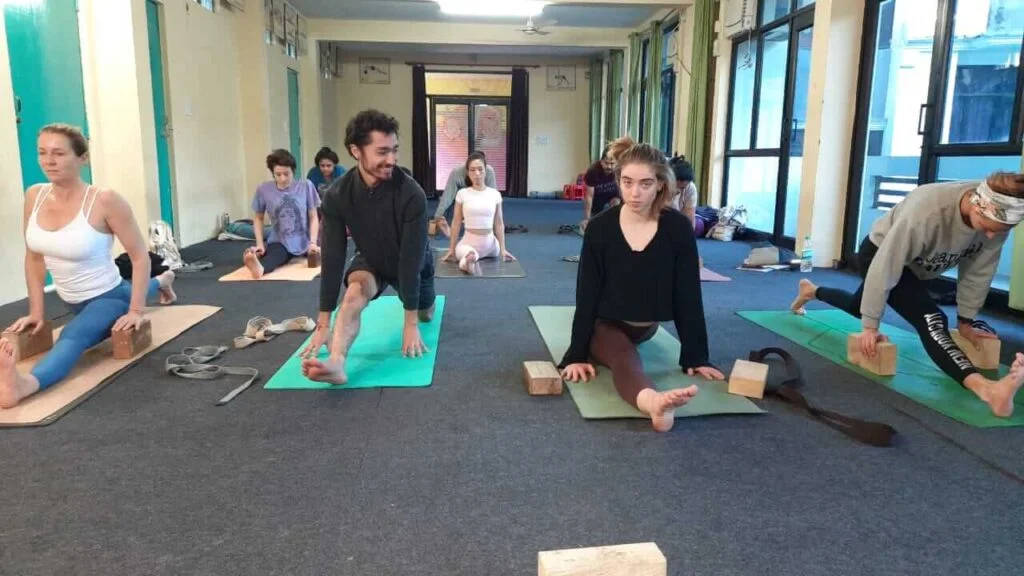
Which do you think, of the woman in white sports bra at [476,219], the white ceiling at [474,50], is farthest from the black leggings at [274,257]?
the white ceiling at [474,50]

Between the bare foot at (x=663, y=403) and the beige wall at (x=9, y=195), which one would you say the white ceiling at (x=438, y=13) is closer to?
the beige wall at (x=9, y=195)

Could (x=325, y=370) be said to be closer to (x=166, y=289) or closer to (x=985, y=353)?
(x=166, y=289)

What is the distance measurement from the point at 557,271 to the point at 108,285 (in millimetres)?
3045

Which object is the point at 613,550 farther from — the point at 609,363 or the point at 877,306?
the point at 877,306

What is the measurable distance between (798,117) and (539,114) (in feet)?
27.7

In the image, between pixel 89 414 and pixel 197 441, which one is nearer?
pixel 197 441

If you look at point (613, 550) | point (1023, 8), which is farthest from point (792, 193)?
point (613, 550)

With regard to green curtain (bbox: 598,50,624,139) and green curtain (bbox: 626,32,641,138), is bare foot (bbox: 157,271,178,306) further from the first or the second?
green curtain (bbox: 598,50,624,139)

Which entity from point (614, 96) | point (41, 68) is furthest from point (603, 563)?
point (614, 96)

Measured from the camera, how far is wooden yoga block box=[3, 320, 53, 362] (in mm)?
2695

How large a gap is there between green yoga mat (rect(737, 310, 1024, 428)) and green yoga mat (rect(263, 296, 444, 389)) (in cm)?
167

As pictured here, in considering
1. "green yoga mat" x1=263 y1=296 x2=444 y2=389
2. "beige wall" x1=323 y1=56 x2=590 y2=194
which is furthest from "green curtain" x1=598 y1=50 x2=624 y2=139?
"green yoga mat" x1=263 y1=296 x2=444 y2=389

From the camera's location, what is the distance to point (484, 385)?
2.55 metres

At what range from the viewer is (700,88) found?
8.05m
